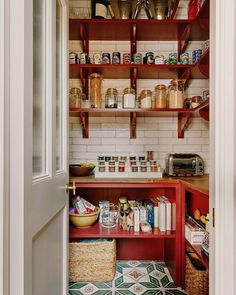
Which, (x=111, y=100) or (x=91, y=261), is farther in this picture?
(x=111, y=100)

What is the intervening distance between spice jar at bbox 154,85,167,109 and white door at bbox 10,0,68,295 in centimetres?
93

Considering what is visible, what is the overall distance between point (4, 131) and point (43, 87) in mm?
406

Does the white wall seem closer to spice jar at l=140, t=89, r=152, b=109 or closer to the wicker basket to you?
spice jar at l=140, t=89, r=152, b=109

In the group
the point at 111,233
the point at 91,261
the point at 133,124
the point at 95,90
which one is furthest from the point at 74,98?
the point at 91,261

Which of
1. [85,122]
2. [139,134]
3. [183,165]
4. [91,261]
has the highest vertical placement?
[85,122]

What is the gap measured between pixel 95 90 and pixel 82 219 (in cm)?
106

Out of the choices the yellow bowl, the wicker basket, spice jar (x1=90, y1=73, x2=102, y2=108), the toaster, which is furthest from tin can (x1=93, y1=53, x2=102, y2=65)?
the wicker basket

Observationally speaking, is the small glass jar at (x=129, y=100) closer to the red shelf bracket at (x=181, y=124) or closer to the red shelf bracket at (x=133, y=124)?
the red shelf bracket at (x=133, y=124)

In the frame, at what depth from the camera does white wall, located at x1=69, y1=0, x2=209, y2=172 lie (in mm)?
2314

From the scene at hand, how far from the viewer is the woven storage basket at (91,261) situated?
6.08 feet

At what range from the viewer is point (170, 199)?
6.62ft

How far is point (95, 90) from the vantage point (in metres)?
2.10

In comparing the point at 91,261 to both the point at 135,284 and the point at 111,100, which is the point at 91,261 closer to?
the point at 135,284

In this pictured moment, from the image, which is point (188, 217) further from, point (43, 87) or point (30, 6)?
point (30, 6)
